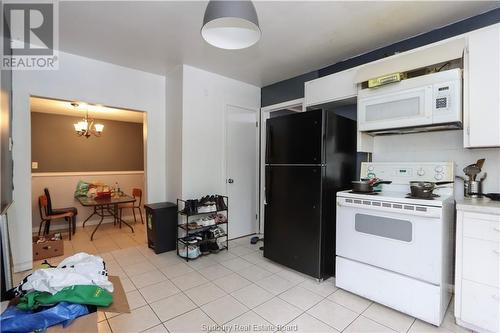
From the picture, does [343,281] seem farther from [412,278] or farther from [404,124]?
[404,124]

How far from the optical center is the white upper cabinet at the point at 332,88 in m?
2.63

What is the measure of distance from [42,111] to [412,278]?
6359 mm

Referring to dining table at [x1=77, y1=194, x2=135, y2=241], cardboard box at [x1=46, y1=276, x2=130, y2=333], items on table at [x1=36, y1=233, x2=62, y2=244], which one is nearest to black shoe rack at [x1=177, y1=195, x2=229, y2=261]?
dining table at [x1=77, y1=194, x2=135, y2=241]

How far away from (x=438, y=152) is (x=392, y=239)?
1.03m

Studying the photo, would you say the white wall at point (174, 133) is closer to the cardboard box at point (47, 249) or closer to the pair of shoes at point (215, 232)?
the pair of shoes at point (215, 232)

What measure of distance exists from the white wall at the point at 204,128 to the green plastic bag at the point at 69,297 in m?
2.28

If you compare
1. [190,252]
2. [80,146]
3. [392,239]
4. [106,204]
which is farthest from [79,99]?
[392,239]

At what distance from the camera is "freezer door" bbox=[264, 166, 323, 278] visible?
2498 mm

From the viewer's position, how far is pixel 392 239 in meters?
2.03

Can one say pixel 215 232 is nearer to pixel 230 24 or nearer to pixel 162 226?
pixel 162 226

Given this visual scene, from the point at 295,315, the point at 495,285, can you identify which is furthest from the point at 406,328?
the point at 295,315

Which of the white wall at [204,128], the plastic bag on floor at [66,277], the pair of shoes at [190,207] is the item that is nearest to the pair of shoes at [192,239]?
the pair of shoes at [190,207]

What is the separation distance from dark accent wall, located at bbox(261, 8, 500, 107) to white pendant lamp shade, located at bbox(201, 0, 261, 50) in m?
1.94

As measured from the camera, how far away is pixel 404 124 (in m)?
2.17
